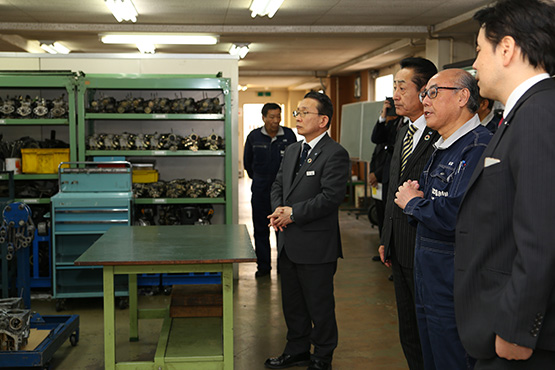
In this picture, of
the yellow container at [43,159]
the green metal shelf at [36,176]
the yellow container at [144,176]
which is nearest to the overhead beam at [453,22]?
the yellow container at [144,176]

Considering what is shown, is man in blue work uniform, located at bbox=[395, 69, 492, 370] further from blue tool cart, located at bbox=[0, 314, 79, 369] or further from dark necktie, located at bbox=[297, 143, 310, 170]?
blue tool cart, located at bbox=[0, 314, 79, 369]

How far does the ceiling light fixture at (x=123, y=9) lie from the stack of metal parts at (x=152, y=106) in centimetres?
205

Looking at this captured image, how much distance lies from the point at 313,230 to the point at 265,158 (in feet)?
8.54

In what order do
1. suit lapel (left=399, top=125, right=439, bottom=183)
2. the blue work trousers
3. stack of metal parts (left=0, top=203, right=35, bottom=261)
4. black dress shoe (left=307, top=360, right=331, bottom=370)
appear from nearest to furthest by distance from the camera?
the blue work trousers
suit lapel (left=399, top=125, right=439, bottom=183)
black dress shoe (left=307, top=360, right=331, bottom=370)
stack of metal parts (left=0, top=203, right=35, bottom=261)

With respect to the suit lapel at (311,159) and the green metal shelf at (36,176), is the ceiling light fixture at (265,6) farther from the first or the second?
the suit lapel at (311,159)

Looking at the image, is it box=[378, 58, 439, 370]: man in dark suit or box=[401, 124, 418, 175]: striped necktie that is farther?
box=[401, 124, 418, 175]: striped necktie

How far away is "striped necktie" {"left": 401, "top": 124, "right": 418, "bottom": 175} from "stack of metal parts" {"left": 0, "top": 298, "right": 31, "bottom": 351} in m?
2.42

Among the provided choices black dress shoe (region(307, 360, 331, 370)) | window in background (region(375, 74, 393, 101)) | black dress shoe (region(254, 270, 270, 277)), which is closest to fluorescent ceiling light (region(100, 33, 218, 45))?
black dress shoe (region(254, 270, 270, 277))

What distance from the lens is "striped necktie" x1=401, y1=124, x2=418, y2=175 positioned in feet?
9.22

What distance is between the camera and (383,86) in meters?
14.1

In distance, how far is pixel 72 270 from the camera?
5.27 metres

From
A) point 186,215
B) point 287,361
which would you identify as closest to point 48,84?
point 186,215

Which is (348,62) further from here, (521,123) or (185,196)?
(521,123)

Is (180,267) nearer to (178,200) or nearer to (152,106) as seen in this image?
(178,200)
